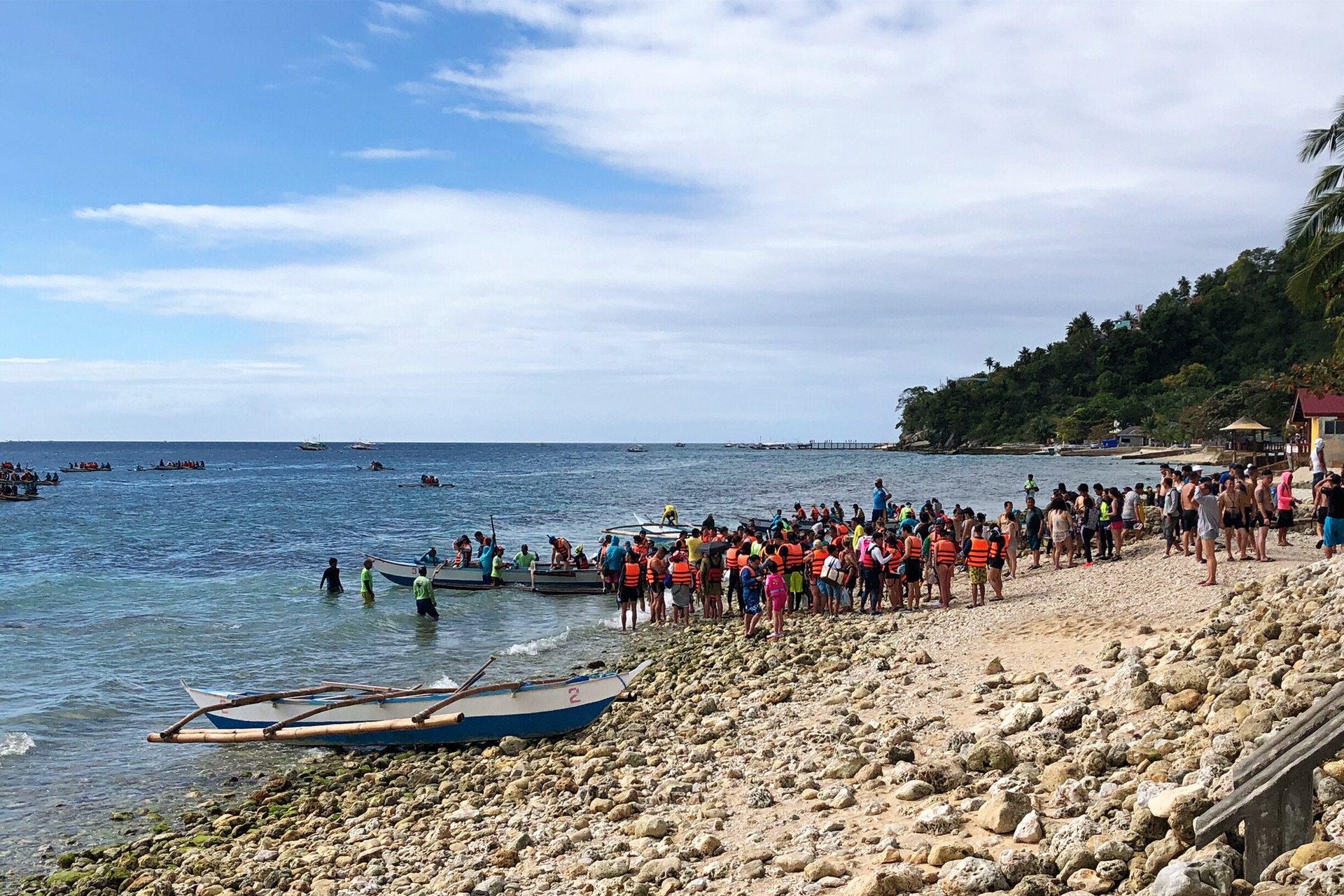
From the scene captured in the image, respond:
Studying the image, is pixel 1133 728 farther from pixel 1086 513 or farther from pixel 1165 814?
pixel 1086 513

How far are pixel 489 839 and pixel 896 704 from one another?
5.11 metres

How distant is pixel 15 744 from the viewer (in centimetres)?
1514

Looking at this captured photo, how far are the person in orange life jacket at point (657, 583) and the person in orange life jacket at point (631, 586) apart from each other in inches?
9.9

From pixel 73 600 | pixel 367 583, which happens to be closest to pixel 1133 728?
pixel 367 583

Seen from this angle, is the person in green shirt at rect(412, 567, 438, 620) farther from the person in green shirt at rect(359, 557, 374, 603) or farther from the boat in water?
the boat in water

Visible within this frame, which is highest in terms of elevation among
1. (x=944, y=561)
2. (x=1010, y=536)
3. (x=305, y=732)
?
(x=1010, y=536)

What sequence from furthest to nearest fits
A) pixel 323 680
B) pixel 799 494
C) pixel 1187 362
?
pixel 1187 362
pixel 799 494
pixel 323 680

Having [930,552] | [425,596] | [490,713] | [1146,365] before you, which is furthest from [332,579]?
[1146,365]

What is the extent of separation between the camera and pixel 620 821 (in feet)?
31.7

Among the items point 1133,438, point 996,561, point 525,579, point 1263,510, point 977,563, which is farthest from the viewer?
point 1133,438

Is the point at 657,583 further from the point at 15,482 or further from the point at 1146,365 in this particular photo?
the point at 1146,365

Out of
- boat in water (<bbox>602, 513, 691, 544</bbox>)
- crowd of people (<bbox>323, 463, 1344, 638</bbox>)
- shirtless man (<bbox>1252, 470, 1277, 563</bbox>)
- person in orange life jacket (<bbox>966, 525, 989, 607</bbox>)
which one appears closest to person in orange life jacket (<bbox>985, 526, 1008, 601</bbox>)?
crowd of people (<bbox>323, 463, 1344, 638</bbox>)

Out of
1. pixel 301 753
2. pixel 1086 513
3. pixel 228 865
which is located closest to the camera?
pixel 228 865

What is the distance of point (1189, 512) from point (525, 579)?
17.2 m
